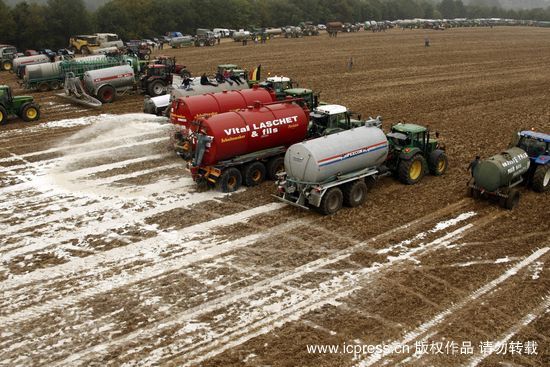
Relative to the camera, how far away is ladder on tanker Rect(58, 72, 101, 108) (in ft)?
100

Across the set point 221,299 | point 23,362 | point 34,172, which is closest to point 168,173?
point 34,172

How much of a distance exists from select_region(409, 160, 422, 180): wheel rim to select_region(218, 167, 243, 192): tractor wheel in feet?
19.6

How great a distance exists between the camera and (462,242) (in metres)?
13.7

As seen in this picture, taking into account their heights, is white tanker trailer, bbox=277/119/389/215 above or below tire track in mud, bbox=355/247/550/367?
above

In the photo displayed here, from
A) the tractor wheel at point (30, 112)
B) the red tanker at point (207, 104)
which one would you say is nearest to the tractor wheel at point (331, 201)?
the red tanker at point (207, 104)

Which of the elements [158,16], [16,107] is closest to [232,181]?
[16,107]

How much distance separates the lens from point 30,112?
2722 centimetres

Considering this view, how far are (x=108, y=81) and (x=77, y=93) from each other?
80.2 inches

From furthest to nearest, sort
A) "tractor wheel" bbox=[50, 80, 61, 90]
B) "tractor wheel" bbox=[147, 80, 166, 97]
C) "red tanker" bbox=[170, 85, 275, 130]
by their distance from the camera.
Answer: "tractor wheel" bbox=[50, 80, 61, 90], "tractor wheel" bbox=[147, 80, 166, 97], "red tanker" bbox=[170, 85, 275, 130]

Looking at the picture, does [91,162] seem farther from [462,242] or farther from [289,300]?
[462,242]

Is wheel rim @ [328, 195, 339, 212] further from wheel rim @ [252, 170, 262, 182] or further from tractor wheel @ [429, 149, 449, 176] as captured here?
tractor wheel @ [429, 149, 449, 176]

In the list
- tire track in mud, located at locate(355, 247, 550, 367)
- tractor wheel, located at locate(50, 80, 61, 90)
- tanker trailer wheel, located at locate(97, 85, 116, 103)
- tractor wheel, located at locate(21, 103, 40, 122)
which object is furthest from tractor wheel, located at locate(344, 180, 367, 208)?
tractor wheel, located at locate(50, 80, 61, 90)

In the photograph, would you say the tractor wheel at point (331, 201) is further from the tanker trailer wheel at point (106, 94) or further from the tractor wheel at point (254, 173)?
the tanker trailer wheel at point (106, 94)

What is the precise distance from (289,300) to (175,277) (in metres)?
2.89
